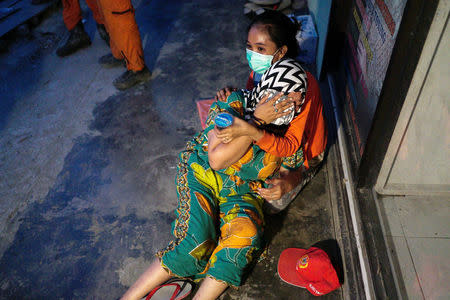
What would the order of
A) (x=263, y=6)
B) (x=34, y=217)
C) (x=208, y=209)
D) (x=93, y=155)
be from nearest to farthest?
(x=208, y=209) → (x=34, y=217) → (x=93, y=155) → (x=263, y=6)

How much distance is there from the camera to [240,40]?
13.7ft

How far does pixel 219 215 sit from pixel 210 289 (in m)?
0.41

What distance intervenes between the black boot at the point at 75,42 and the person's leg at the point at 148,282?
3484 millimetres

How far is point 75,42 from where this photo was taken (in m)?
4.25

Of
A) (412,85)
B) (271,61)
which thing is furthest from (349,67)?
(412,85)

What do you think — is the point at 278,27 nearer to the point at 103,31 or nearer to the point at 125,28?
the point at 125,28

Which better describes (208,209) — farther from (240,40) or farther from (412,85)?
(240,40)

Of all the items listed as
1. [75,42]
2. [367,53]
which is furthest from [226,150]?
[75,42]

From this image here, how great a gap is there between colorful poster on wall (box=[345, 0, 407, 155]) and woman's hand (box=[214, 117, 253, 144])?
0.79 metres

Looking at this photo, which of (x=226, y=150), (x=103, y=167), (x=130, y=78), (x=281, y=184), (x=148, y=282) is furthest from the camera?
(x=130, y=78)

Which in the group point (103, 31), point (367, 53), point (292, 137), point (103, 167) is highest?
point (367, 53)

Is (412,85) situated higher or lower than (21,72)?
higher

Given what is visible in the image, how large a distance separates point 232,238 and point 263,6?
151 inches

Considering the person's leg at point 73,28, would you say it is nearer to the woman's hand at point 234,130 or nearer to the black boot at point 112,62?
the black boot at point 112,62
